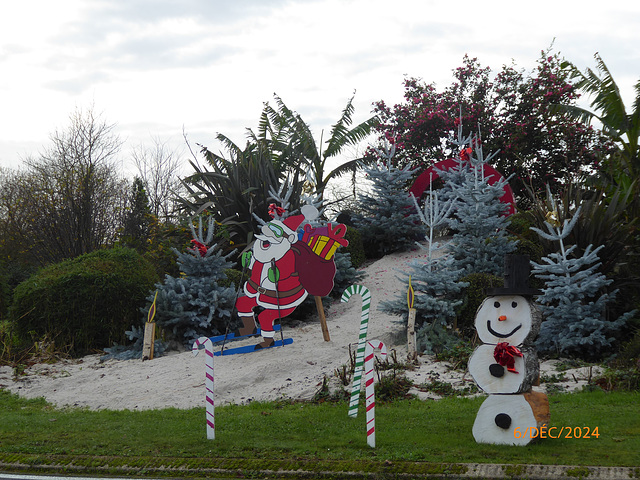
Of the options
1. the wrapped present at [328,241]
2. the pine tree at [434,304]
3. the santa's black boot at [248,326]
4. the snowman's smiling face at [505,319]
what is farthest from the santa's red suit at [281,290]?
the snowman's smiling face at [505,319]

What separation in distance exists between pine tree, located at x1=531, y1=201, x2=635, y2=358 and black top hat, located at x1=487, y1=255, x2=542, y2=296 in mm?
3259

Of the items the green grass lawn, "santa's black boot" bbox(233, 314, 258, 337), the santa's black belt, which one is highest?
the santa's black belt

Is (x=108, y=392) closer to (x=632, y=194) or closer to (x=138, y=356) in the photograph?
(x=138, y=356)

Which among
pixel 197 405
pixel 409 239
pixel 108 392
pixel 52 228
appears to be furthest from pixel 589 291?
pixel 52 228

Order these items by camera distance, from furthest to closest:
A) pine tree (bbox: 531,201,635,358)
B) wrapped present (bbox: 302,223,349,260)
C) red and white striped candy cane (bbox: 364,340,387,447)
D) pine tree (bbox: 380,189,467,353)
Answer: wrapped present (bbox: 302,223,349,260) → pine tree (bbox: 380,189,467,353) → pine tree (bbox: 531,201,635,358) → red and white striped candy cane (bbox: 364,340,387,447)

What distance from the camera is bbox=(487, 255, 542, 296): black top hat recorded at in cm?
525

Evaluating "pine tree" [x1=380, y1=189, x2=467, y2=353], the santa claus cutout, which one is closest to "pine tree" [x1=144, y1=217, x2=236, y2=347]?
the santa claus cutout

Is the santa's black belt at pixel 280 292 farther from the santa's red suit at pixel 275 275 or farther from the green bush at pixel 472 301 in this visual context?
the green bush at pixel 472 301

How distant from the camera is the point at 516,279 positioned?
532cm

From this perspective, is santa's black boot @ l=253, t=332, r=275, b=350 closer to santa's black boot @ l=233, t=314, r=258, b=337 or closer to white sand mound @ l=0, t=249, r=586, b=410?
white sand mound @ l=0, t=249, r=586, b=410

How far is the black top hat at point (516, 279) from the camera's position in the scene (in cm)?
525

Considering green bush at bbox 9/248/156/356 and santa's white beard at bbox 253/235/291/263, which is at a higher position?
santa's white beard at bbox 253/235/291/263

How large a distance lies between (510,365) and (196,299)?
698cm

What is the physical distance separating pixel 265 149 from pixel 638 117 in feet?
33.3
